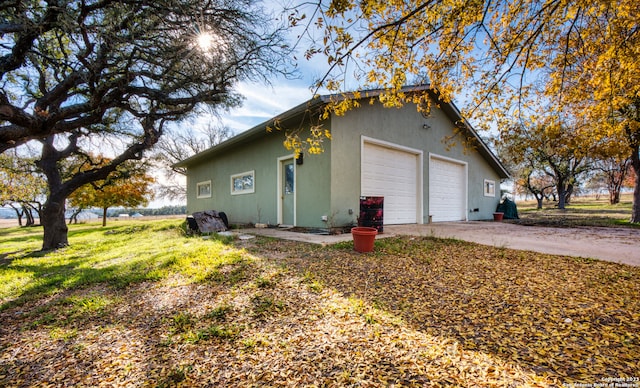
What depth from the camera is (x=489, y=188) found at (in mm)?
11883

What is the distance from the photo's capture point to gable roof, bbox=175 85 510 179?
5.61m

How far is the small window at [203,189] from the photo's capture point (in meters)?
11.7

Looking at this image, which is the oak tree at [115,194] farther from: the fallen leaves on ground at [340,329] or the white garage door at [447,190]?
the white garage door at [447,190]

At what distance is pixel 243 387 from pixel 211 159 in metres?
11.2

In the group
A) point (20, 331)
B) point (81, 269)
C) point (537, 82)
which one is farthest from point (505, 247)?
point (81, 269)

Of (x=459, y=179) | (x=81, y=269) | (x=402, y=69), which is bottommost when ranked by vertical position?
(x=81, y=269)

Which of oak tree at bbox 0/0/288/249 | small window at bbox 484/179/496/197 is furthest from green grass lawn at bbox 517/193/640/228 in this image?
oak tree at bbox 0/0/288/249

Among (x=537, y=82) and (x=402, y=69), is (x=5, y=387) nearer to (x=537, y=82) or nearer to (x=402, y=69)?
(x=402, y=69)

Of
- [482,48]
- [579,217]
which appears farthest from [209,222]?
[579,217]

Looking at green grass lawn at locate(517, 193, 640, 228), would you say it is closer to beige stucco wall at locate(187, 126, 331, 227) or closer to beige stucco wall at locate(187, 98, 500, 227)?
beige stucco wall at locate(187, 98, 500, 227)

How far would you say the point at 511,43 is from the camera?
3.14 metres

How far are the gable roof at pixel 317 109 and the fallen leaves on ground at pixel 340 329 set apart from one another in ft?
8.50

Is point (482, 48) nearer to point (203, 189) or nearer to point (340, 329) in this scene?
point (340, 329)

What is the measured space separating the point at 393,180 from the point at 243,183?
529cm
